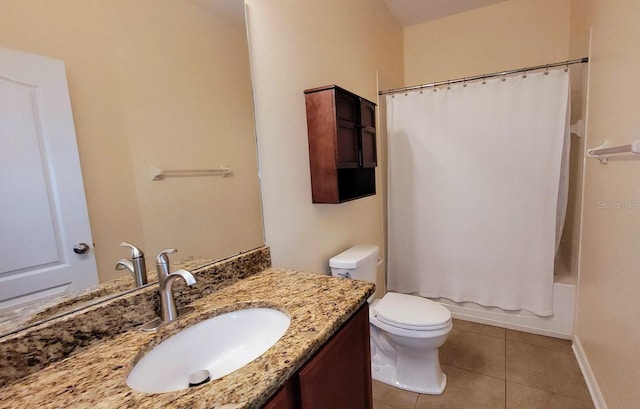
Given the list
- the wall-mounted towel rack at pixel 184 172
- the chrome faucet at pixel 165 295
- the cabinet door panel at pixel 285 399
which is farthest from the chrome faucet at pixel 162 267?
the cabinet door panel at pixel 285 399

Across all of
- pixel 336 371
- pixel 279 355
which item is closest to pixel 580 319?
pixel 336 371

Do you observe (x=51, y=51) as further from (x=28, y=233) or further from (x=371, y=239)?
(x=371, y=239)

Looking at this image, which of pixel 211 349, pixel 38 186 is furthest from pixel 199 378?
pixel 38 186

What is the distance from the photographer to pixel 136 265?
93cm

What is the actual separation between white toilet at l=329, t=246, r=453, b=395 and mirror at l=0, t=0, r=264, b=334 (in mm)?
734

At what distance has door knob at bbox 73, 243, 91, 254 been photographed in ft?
2.66

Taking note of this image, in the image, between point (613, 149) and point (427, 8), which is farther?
point (427, 8)

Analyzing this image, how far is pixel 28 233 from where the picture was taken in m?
0.73

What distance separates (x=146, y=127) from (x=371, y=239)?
5.81ft

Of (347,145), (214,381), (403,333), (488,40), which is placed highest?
(488,40)

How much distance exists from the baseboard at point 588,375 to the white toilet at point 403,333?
70 cm

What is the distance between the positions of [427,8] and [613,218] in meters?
2.16

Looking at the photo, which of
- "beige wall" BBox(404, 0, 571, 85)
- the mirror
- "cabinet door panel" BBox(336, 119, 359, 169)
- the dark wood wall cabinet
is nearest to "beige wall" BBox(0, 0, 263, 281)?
the mirror

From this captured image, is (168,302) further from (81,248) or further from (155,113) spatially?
(155,113)
